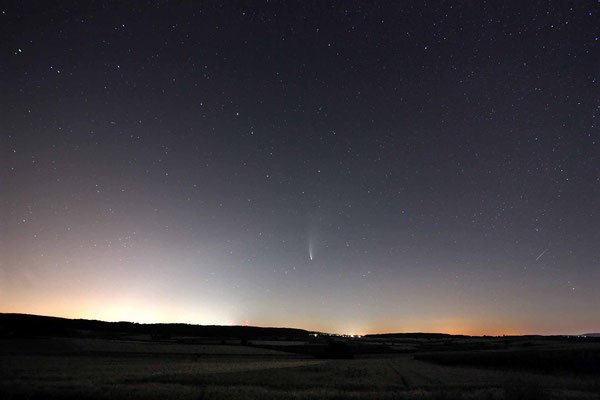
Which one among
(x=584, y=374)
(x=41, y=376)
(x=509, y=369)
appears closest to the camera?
(x=41, y=376)

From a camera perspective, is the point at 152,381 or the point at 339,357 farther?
the point at 339,357

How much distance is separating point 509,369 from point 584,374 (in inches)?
252

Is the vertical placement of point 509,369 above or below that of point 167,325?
below

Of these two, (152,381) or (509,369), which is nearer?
(152,381)

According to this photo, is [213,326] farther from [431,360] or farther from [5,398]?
[5,398]

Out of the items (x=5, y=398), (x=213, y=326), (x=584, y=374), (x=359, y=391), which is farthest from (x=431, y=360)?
(x=213, y=326)

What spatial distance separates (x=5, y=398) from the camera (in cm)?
2058

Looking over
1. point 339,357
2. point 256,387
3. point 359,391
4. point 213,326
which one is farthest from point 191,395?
point 213,326

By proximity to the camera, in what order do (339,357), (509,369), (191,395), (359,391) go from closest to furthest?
(191,395), (359,391), (509,369), (339,357)

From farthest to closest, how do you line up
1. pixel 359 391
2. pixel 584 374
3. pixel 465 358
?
pixel 465 358 < pixel 584 374 < pixel 359 391

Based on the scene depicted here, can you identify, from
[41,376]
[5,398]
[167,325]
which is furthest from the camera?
[167,325]

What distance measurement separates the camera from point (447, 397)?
2348 cm

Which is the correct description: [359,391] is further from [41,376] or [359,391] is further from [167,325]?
[167,325]

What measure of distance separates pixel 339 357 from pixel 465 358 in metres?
17.4
